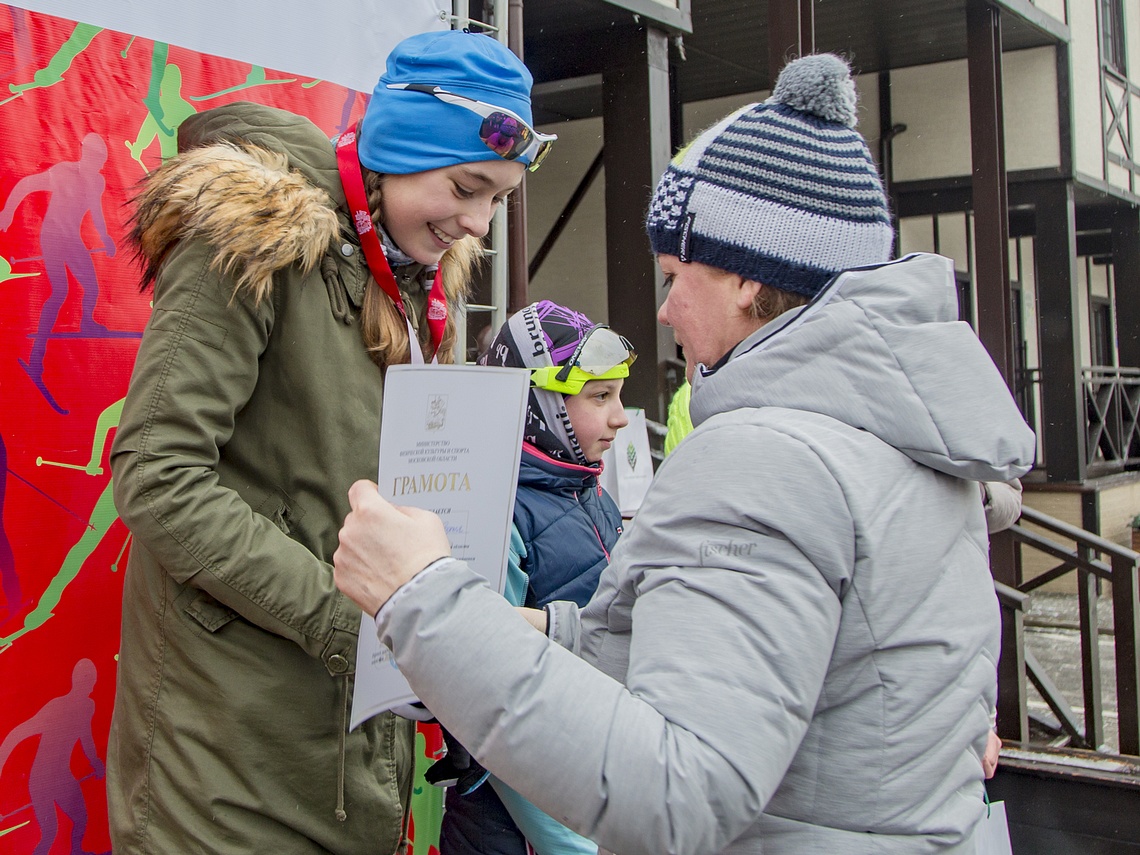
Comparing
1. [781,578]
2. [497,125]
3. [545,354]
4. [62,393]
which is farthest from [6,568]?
[781,578]

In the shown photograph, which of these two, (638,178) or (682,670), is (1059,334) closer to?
(638,178)

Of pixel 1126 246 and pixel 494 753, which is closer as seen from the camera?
pixel 494 753

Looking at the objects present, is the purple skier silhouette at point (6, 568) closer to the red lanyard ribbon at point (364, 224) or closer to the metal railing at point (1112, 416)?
the red lanyard ribbon at point (364, 224)

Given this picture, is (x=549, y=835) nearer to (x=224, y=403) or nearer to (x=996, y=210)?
(x=224, y=403)

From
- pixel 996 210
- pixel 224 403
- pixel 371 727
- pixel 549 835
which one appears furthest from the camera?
pixel 996 210

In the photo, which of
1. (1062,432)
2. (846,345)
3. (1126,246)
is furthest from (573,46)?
(1126,246)

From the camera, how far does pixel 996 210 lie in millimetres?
9781

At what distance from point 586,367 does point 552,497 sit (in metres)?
0.39

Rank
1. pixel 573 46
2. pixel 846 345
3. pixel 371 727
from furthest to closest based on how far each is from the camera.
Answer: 1. pixel 573 46
2. pixel 371 727
3. pixel 846 345

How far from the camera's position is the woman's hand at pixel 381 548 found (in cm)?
113

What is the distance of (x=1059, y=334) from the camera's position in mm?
11812

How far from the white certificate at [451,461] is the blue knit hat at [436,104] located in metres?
0.56

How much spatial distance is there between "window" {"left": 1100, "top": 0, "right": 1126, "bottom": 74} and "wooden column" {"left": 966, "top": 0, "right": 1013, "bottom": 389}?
4133 mm

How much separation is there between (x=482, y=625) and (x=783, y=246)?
571 millimetres
